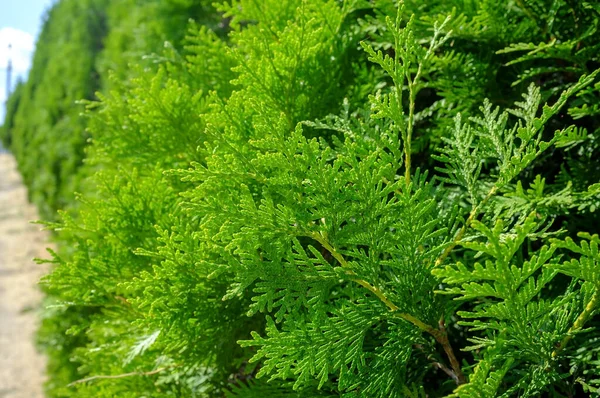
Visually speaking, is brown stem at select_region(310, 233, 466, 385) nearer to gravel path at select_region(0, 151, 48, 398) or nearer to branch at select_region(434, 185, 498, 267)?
branch at select_region(434, 185, 498, 267)

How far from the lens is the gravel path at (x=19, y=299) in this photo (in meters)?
7.98

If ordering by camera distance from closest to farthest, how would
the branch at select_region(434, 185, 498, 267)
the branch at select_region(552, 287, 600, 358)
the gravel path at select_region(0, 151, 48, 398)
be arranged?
the branch at select_region(552, 287, 600, 358) → the branch at select_region(434, 185, 498, 267) → the gravel path at select_region(0, 151, 48, 398)

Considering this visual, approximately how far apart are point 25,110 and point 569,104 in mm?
21777

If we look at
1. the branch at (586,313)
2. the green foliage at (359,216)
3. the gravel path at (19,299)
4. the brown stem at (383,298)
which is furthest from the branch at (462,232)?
the gravel path at (19,299)

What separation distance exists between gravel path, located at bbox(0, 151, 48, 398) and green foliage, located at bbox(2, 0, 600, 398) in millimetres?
2691

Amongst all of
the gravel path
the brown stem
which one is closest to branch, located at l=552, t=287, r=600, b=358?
the brown stem

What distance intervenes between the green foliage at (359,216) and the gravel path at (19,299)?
8.83ft

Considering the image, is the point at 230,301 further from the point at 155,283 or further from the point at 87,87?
the point at 87,87

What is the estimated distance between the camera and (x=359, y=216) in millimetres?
1167

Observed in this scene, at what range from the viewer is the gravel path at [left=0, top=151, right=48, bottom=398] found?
314 inches

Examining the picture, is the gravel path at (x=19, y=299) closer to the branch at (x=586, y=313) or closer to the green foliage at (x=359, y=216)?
the green foliage at (x=359, y=216)

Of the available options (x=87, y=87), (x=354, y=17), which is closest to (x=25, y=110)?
(x=87, y=87)

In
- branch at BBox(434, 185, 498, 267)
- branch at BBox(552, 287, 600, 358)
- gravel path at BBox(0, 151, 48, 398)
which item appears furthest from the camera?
gravel path at BBox(0, 151, 48, 398)

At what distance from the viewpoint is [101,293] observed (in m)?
1.68
